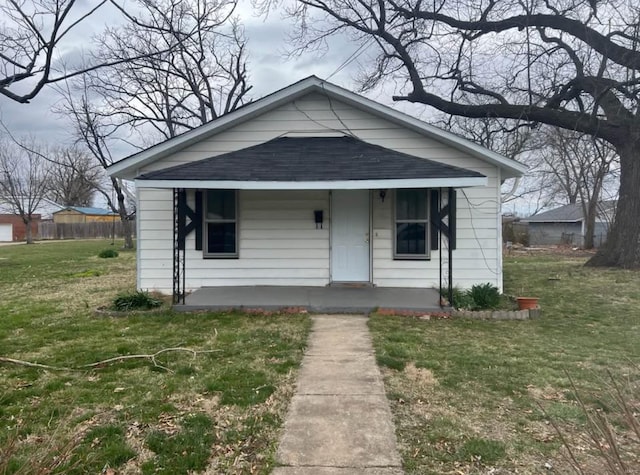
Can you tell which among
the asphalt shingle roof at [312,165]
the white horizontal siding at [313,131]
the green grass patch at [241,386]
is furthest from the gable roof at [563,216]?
the green grass patch at [241,386]

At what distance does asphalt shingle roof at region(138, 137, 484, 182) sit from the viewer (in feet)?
Answer: 23.9

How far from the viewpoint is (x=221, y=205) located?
29.2 feet

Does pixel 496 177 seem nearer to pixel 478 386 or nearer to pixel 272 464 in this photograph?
pixel 478 386

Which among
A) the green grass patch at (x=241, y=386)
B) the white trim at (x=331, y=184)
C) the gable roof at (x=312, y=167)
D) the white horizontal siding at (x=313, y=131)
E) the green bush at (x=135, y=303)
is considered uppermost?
the white horizontal siding at (x=313, y=131)

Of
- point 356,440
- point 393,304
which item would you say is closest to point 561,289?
point 393,304

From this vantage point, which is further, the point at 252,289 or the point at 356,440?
the point at 252,289

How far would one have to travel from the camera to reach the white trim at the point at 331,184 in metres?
7.04

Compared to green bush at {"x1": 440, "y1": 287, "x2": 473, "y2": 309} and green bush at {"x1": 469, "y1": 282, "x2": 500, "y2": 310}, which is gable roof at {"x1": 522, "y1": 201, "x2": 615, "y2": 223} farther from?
green bush at {"x1": 469, "y1": 282, "x2": 500, "y2": 310}

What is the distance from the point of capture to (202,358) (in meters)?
→ 5.00

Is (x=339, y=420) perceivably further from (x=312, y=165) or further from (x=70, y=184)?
(x=70, y=184)

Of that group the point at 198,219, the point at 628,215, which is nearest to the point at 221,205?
the point at 198,219

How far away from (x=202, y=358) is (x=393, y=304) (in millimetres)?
3427

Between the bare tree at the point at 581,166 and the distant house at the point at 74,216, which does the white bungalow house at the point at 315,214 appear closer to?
the bare tree at the point at 581,166

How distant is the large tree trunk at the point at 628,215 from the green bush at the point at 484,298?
843cm
